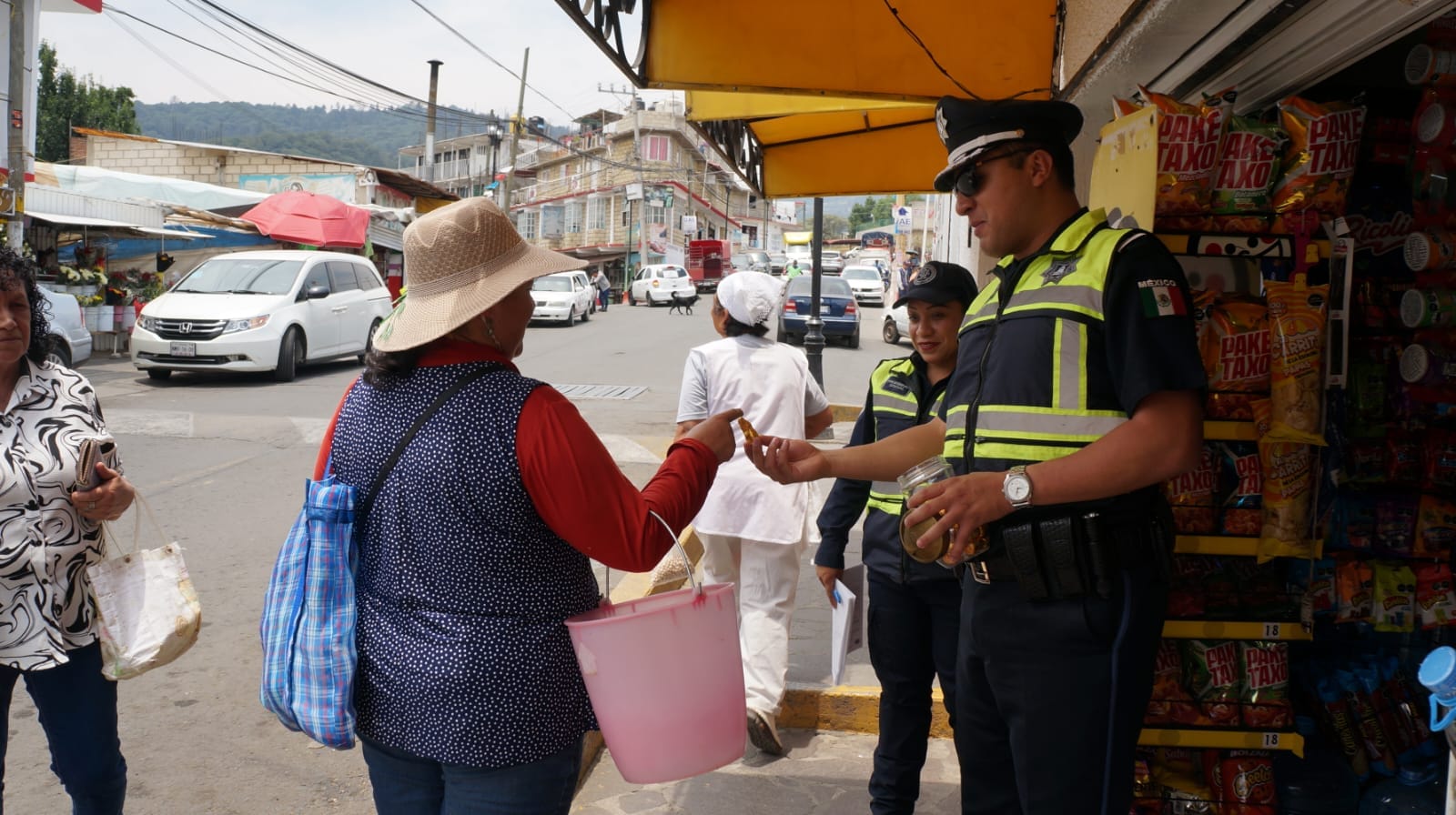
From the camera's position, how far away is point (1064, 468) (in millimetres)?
1998

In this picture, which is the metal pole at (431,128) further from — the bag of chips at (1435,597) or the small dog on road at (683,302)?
the bag of chips at (1435,597)

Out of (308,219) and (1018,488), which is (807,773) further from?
(308,219)

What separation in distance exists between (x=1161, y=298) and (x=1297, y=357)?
3.04 ft

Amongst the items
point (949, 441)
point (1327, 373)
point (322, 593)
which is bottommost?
point (322, 593)

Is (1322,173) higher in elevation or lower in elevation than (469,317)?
higher

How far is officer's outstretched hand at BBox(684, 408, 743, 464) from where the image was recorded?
7.71 feet

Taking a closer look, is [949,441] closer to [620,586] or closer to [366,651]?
[366,651]

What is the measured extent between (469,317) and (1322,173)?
2.19 meters

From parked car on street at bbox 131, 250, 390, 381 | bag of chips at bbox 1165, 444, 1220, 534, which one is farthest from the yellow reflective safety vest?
parked car on street at bbox 131, 250, 390, 381

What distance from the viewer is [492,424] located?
6.56ft

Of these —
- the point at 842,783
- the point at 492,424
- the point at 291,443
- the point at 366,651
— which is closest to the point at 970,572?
the point at 492,424

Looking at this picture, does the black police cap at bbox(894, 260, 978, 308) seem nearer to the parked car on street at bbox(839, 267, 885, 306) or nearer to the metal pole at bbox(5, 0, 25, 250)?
the metal pole at bbox(5, 0, 25, 250)

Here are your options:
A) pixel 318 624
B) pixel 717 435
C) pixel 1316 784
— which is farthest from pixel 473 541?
pixel 1316 784

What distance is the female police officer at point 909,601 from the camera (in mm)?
3459
